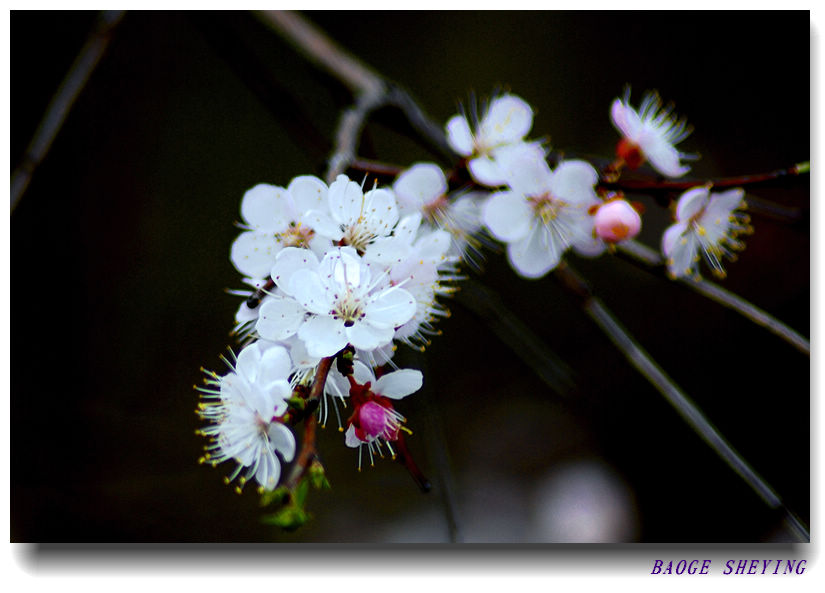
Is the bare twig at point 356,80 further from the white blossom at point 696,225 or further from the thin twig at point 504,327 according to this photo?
the white blossom at point 696,225

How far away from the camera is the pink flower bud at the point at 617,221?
0.80 m

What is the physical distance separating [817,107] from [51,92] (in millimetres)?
1574

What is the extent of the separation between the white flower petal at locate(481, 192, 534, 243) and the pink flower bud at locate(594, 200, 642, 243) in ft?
0.35

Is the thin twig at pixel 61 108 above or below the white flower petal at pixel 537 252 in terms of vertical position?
above

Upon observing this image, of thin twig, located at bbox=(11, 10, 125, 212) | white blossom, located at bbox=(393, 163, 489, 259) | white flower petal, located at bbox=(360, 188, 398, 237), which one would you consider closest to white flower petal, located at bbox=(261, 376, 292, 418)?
white flower petal, located at bbox=(360, 188, 398, 237)

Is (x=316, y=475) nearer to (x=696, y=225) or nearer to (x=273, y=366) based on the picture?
(x=273, y=366)

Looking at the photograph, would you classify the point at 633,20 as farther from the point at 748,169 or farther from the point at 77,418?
the point at 77,418

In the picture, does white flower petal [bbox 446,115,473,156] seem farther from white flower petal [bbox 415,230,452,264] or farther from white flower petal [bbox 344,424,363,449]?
white flower petal [bbox 344,424,363,449]

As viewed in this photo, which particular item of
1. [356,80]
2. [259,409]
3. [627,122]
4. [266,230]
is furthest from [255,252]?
[627,122]

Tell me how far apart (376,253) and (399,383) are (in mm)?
143

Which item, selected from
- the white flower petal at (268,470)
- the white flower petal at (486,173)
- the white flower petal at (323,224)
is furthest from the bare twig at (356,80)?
the white flower petal at (268,470)

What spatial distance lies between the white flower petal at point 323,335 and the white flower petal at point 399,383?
0.08 meters

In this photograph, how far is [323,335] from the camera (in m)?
0.65

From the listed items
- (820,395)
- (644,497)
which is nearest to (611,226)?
(820,395)
